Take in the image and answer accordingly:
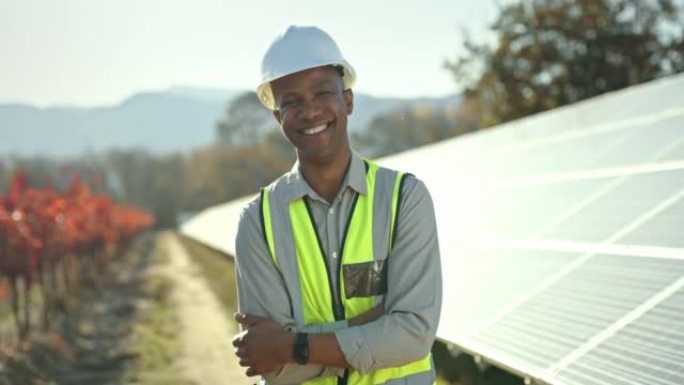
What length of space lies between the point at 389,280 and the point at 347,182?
33 cm

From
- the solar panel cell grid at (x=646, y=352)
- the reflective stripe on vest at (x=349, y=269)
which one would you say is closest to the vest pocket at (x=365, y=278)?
the reflective stripe on vest at (x=349, y=269)

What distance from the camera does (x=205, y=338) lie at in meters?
13.4

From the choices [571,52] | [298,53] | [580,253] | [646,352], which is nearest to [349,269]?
[298,53]

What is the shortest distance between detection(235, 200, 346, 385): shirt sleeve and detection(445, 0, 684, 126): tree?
106 ft

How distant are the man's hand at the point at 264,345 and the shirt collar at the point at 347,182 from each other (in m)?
0.40

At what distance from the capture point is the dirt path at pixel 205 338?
33.9ft

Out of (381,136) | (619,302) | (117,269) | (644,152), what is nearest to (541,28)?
(117,269)

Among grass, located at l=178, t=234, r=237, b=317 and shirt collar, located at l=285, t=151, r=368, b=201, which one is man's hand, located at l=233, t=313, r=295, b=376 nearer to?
shirt collar, located at l=285, t=151, r=368, b=201

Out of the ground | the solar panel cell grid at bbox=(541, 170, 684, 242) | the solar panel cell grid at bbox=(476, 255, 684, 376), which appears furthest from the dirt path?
the solar panel cell grid at bbox=(476, 255, 684, 376)

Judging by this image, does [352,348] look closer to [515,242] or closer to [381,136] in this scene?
[515,242]

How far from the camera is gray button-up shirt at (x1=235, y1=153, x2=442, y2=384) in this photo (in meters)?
2.38

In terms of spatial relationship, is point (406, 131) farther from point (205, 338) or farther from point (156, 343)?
point (156, 343)

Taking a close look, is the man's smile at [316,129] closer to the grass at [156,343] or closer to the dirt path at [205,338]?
the dirt path at [205,338]

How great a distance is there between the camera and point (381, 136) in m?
76.7
